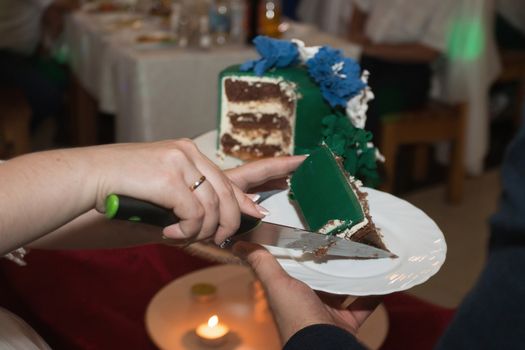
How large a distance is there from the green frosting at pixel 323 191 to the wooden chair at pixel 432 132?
200 centimetres

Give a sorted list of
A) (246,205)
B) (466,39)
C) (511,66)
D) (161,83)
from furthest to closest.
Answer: (511,66) < (466,39) < (161,83) < (246,205)

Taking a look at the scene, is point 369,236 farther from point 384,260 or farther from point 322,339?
point 322,339

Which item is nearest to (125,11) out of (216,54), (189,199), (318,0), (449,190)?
(216,54)

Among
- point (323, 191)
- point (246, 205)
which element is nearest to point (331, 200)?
point (323, 191)

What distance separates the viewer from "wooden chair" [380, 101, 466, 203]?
3180 millimetres

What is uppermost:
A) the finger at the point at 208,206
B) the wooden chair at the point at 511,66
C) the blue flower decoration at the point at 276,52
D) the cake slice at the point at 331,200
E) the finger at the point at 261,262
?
the blue flower decoration at the point at 276,52

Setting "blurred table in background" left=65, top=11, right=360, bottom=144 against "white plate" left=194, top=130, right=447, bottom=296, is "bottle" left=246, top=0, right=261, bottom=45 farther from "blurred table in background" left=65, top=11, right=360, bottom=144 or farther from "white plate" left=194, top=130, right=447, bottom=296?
"white plate" left=194, top=130, right=447, bottom=296

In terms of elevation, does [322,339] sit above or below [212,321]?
above

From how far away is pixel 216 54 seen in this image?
2555mm

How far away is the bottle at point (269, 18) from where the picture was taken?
9.07ft

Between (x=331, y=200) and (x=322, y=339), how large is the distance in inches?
11.5

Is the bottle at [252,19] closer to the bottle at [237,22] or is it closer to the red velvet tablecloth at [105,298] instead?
the bottle at [237,22]

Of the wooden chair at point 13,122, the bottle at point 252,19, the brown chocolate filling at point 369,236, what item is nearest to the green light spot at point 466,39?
the bottle at point 252,19

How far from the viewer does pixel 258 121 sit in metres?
1.84
